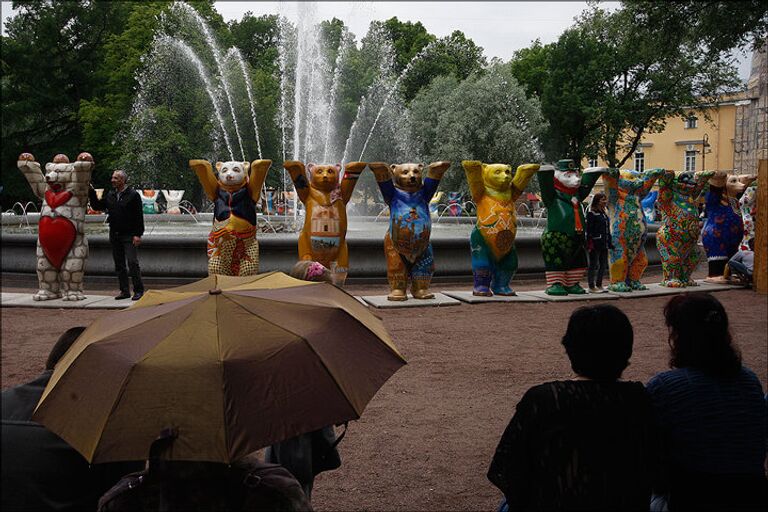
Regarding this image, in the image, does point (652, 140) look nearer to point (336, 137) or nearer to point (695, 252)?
point (336, 137)

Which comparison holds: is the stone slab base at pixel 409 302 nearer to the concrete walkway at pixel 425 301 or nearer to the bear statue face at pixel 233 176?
the concrete walkway at pixel 425 301

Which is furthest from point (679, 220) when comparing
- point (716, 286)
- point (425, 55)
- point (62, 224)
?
point (425, 55)

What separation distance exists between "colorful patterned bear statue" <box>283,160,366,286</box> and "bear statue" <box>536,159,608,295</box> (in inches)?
116

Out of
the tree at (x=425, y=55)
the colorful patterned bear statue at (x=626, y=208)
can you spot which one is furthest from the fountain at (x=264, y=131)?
the colorful patterned bear statue at (x=626, y=208)

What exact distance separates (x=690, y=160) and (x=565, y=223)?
4425 centimetres

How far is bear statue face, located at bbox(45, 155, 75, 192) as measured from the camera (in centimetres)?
1013

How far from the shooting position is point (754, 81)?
32219 millimetres

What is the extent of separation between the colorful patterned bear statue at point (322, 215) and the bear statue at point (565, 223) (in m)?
2.93

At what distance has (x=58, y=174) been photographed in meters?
10.2

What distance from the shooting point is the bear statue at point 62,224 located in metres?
10.2

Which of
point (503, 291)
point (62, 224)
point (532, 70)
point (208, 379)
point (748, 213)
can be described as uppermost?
point (532, 70)

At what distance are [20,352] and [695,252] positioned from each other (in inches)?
418

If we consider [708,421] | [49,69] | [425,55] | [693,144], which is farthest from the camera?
[693,144]

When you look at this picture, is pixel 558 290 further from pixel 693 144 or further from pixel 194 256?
pixel 693 144
